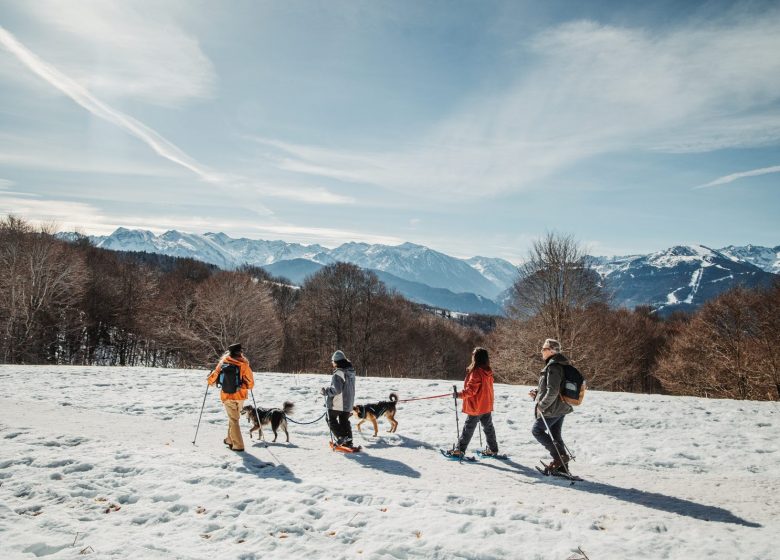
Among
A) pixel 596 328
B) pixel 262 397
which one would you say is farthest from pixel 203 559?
pixel 596 328

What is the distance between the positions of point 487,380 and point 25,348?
156 ft

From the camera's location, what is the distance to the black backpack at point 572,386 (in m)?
8.30

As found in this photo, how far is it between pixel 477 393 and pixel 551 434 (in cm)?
176

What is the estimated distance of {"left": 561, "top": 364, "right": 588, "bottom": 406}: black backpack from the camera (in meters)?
8.30

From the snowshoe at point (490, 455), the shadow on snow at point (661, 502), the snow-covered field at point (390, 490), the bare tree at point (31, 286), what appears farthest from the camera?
the bare tree at point (31, 286)

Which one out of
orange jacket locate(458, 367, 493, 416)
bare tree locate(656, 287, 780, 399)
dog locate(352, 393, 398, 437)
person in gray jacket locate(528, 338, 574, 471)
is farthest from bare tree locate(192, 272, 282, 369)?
bare tree locate(656, 287, 780, 399)

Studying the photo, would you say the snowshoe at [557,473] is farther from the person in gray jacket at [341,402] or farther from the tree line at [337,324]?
the tree line at [337,324]

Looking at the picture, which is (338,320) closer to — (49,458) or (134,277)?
(134,277)

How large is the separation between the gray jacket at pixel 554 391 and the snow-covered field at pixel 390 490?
1436 mm

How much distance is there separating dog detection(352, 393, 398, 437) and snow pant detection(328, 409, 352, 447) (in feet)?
3.45

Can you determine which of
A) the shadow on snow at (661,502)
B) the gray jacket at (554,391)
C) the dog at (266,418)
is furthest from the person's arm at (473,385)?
the dog at (266,418)

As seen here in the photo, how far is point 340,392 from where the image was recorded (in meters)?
10.7

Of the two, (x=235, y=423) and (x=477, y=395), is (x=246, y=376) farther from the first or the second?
(x=477, y=395)

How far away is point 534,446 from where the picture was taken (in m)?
11.0
